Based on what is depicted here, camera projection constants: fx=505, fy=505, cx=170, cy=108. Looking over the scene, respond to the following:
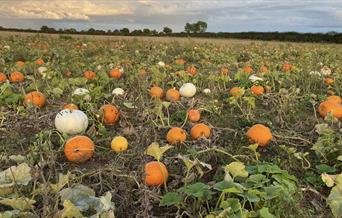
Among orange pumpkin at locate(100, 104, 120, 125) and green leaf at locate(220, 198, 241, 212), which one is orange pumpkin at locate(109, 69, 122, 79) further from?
green leaf at locate(220, 198, 241, 212)

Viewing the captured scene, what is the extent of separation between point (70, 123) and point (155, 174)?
139 centimetres

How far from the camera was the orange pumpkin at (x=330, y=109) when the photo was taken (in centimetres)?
566

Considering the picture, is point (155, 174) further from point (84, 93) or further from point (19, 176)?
point (84, 93)

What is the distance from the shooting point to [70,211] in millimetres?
2975

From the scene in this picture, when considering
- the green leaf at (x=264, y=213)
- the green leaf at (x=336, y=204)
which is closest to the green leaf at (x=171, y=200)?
the green leaf at (x=264, y=213)

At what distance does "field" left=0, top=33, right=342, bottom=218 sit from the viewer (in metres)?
3.41

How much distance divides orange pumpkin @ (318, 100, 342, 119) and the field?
11 mm

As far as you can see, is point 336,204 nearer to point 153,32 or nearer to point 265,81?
point 265,81

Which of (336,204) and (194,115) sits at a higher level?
(194,115)

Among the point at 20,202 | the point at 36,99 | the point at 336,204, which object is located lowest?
the point at 336,204

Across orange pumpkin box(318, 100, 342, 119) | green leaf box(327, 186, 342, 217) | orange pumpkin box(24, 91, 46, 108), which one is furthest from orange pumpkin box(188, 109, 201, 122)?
green leaf box(327, 186, 342, 217)

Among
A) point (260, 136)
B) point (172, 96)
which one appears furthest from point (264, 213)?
point (172, 96)

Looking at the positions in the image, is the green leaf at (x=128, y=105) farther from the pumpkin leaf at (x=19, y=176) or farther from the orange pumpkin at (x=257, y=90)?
the pumpkin leaf at (x=19, y=176)

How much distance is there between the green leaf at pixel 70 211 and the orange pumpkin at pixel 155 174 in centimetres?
81
